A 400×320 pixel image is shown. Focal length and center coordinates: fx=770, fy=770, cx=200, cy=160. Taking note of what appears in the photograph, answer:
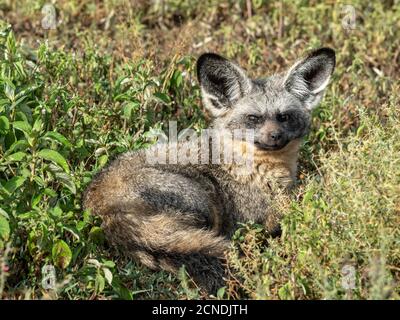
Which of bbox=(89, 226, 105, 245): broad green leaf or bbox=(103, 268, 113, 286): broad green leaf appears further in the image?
bbox=(89, 226, 105, 245): broad green leaf

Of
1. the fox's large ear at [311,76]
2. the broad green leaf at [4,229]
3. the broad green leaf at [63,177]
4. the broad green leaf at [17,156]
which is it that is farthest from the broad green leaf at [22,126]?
the fox's large ear at [311,76]

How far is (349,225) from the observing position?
444cm

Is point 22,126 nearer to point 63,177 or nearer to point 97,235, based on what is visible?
point 63,177

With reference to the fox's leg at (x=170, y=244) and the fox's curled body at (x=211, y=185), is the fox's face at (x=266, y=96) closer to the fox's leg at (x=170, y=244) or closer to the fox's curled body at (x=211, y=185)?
the fox's curled body at (x=211, y=185)

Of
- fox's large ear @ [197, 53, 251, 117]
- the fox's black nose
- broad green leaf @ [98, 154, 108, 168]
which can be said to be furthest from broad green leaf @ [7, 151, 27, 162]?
the fox's black nose

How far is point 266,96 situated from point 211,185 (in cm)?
84

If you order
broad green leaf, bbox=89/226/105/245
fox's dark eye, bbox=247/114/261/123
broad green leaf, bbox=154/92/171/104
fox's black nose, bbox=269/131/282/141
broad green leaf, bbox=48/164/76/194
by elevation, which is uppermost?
broad green leaf, bbox=154/92/171/104

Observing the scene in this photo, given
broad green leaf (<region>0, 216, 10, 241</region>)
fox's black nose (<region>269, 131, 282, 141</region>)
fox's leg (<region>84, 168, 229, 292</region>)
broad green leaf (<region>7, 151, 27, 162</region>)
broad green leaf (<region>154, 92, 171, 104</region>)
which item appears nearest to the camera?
broad green leaf (<region>0, 216, 10, 241</region>)

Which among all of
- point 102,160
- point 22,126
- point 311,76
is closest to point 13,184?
point 22,126

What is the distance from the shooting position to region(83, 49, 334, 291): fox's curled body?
4.84m

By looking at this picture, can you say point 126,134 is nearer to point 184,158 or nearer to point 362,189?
point 184,158

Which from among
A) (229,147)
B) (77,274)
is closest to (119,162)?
(229,147)

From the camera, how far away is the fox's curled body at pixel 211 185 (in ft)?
15.9

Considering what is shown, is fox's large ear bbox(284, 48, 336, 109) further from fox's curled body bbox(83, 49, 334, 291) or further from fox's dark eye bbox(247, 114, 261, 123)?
fox's dark eye bbox(247, 114, 261, 123)
